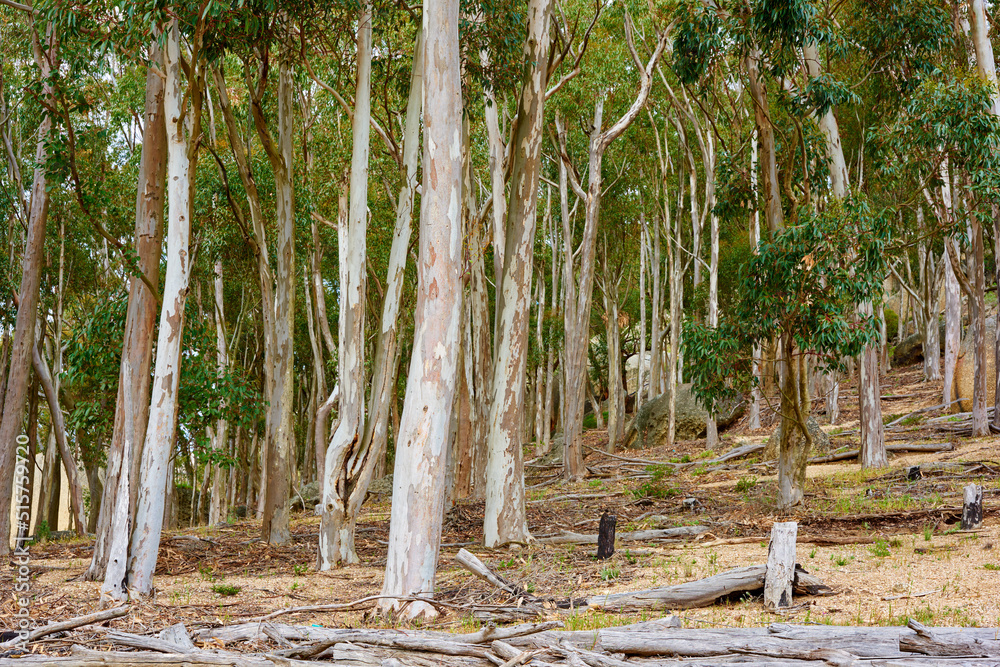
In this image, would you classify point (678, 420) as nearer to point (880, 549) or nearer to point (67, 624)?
point (880, 549)

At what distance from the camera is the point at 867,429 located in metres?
12.9

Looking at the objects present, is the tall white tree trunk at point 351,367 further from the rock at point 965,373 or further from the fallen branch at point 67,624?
the rock at point 965,373

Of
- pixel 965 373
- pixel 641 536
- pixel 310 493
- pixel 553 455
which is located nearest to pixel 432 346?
pixel 641 536

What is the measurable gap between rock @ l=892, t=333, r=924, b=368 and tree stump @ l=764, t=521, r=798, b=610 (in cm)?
2565

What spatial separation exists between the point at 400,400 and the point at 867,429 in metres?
18.3

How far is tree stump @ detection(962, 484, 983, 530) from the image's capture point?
7.98 meters

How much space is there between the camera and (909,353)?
95.5ft

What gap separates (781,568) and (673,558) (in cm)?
239

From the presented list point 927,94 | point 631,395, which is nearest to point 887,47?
point 927,94

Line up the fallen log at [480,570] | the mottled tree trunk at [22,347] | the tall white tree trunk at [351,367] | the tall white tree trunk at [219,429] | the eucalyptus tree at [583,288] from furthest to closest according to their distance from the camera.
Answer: the tall white tree trunk at [219,429] < the eucalyptus tree at [583,288] < the mottled tree trunk at [22,347] < the tall white tree trunk at [351,367] < the fallen log at [480,570]

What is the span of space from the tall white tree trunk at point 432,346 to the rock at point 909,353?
26.1m

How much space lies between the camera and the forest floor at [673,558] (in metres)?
5.81

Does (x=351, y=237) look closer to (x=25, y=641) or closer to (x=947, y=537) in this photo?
(x=25, y=641)

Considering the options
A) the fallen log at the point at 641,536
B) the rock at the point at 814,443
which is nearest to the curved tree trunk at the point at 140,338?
the fallen log at the point at 641,536
